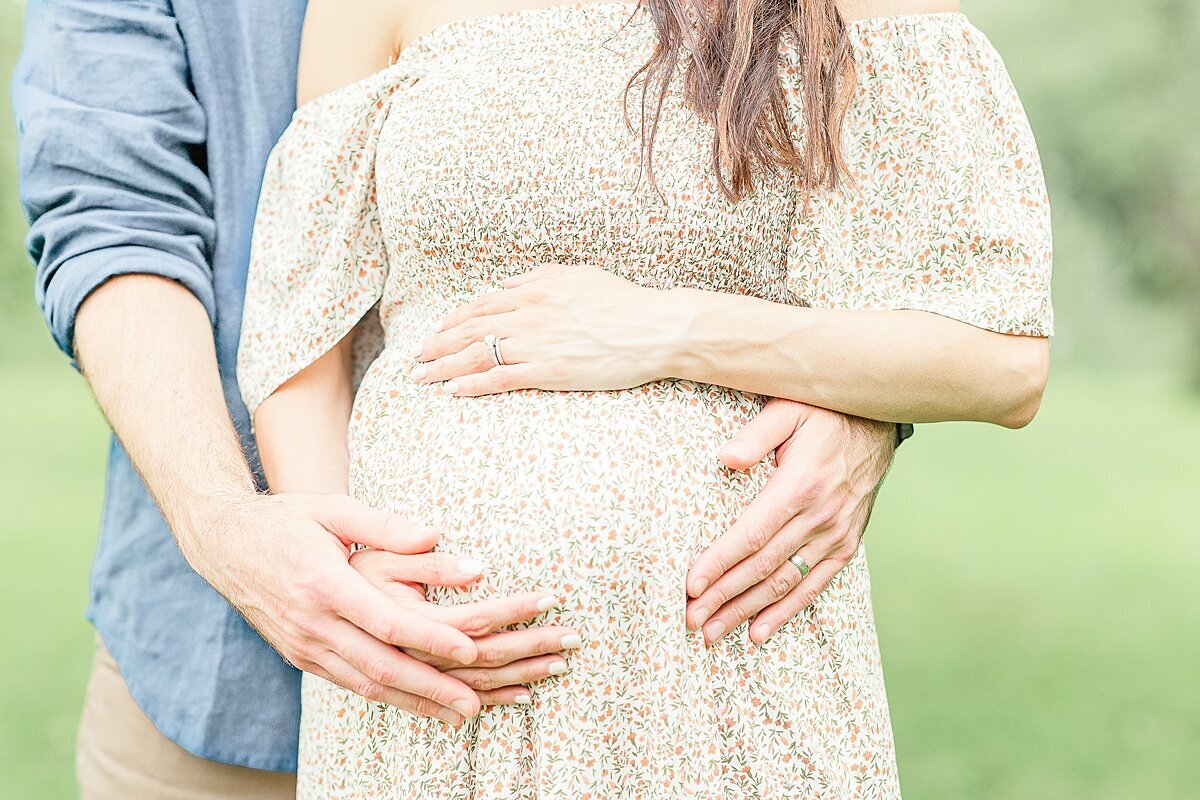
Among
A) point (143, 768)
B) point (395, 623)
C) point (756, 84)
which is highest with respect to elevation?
point (756, 84)

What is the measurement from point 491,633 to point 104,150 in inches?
34.0

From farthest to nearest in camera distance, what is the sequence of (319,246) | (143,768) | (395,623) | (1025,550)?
(1025,550) → (143,768) → (319,246) → (395,623)

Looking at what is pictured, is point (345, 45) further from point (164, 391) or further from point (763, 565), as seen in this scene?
point (763, 565)

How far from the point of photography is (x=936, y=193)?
1.44 meters

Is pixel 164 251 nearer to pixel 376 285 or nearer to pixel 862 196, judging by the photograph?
pixel 376 285

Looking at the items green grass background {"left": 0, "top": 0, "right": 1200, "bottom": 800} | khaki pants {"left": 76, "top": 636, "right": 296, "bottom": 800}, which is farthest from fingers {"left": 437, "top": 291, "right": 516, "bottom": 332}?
green grass background {"left": 0, "top": 0, "right": 1200, "bottom": 800}

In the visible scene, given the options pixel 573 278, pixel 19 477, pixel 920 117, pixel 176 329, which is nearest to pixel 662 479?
pixel 573 278

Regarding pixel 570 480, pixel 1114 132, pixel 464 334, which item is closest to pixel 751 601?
pixel 570 480

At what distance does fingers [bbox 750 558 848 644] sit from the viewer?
139 centimetres

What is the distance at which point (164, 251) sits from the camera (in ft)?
5.29

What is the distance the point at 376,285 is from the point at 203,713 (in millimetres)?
663

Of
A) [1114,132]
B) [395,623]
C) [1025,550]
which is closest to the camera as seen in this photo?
[395,623]

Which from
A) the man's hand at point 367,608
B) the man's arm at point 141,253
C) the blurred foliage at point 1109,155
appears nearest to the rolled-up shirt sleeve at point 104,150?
the man's arm at point 141,253

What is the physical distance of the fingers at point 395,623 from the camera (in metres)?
1.27
